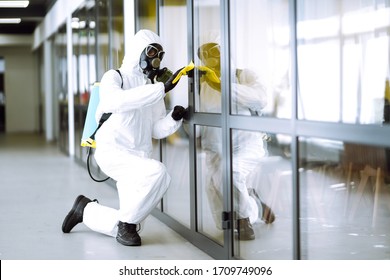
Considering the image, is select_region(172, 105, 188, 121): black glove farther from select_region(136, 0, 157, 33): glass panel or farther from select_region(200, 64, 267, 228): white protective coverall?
select_region(136, 0, 157, 33): glass panel

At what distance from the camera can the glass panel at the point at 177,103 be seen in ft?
18.5

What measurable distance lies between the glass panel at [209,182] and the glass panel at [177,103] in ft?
0.99

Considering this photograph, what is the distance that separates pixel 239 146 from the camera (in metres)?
4.55

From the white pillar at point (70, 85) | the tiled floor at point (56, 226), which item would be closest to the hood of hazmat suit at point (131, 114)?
the tiled floor at point (56, 226)

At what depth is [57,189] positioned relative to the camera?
8.66 m

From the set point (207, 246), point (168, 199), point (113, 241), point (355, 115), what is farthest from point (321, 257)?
point (168, 199)

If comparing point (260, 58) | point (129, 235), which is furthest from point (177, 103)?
point (260, 58)

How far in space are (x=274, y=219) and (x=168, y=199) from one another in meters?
2.24

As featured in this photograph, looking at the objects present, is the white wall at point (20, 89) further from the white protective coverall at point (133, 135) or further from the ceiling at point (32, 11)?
the white protective coverall at point (133, 135)

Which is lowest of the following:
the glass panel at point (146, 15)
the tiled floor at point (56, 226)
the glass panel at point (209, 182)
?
the tiled floor at point (56, 226)

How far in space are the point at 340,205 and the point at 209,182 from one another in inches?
68.8

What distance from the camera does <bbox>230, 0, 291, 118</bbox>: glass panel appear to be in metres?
3.83

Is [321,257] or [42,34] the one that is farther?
[42,34]

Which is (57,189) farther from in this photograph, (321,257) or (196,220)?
(321,257)
